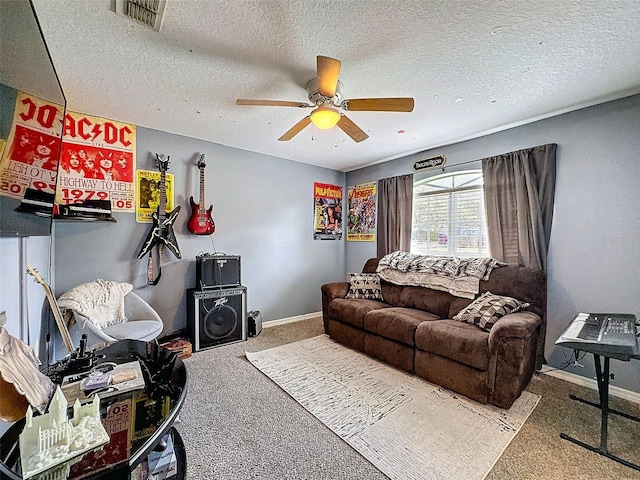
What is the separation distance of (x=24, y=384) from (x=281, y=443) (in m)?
1.32

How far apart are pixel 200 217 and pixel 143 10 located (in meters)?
2.17

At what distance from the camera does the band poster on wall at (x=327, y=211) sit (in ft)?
15.0

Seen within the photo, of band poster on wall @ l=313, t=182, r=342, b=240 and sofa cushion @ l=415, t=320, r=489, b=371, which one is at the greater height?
band poster on wall @ l=313, t=182, r=342, b=240

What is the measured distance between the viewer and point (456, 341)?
221 cm

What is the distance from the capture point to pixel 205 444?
1.67 meters

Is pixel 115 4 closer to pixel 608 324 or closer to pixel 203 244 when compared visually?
pixel 203 244

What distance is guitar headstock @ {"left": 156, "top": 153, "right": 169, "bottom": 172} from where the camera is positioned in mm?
3086

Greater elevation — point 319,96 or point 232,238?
point 319,96

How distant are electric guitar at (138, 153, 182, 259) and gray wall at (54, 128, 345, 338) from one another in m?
0.11

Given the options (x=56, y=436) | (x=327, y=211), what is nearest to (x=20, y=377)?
(x=56, y=436)

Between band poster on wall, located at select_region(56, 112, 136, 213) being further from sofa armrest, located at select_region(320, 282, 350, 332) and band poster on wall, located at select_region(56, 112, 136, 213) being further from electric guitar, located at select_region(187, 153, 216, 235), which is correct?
sofa armrest, located at select_region(320, 282, 350, 332)

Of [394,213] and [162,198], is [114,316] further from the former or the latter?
[394,213]

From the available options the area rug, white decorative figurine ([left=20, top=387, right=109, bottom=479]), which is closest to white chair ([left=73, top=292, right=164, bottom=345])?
the area rug

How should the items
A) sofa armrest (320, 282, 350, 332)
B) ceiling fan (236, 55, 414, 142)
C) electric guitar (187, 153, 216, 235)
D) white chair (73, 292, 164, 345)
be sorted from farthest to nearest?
sofa armrest (320, 282, 350, 332)
electric guitar (187, 153, 216, 235)
white chair (73, 292, 164, 345)
ceiling fan (236, 55, 414, 142)
